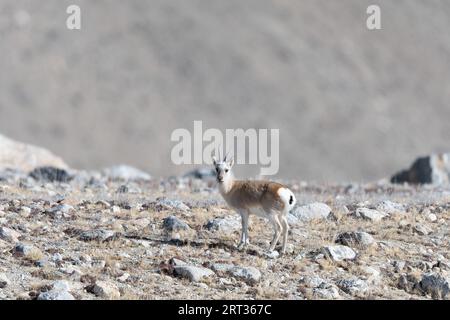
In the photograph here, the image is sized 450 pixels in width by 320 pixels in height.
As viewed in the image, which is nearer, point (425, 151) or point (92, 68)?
point (425, 151)

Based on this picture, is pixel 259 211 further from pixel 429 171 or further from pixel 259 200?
pixel 429 171

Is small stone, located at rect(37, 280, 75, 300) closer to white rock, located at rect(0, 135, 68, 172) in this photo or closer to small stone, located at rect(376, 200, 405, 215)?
small stone, located at rect(376, 200, 405, 215)

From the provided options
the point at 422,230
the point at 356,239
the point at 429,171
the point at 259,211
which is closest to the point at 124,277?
the point at 259,211

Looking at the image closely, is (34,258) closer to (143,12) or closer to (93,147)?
(93,147)

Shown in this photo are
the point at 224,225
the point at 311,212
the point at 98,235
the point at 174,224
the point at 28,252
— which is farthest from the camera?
the point at 311,212

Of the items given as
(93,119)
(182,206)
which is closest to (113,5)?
(93,119)

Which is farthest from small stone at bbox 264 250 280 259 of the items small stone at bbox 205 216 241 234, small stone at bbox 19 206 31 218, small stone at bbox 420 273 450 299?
small stone at bbox 19 206 31 218

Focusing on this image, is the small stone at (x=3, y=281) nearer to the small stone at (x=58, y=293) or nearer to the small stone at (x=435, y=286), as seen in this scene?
the small stone at (x=58, y=293)

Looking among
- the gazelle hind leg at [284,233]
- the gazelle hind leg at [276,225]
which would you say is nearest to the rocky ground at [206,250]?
the gazelle hind leg at [284,233]
